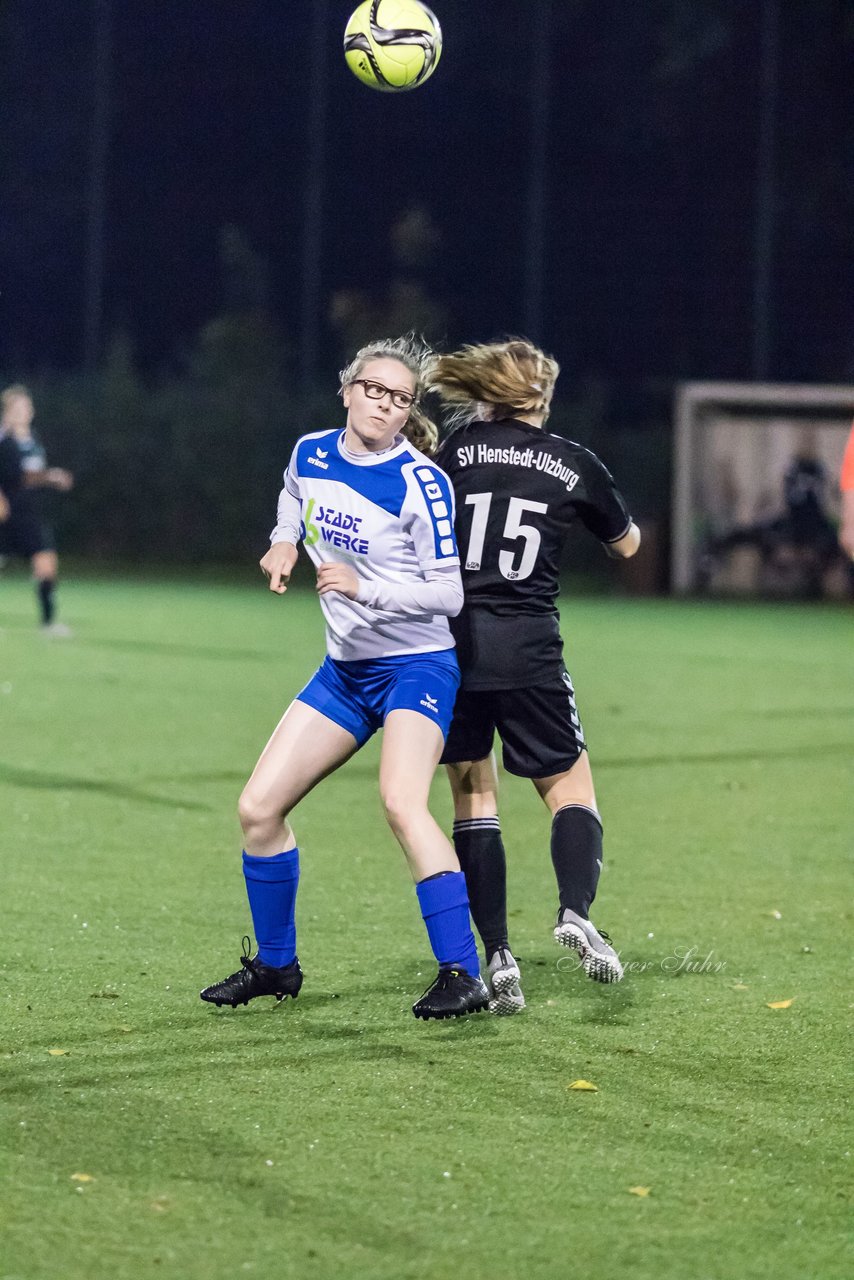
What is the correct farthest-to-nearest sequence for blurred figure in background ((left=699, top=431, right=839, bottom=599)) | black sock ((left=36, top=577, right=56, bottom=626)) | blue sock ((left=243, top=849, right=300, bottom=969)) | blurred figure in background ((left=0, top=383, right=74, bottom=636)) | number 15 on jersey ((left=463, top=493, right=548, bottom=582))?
blurred figure in background ((left=699, top=431, right=839, bottom=599)) < black sock ((left=36, top=577, right=56, bottom=626)) < blurred figure in background ((left=0, top=383, right=74, bottom=636)) < number 15 on jersey ((left=463, top=493, right=548, bottom=582)) < blue sock ((left=243, top=849, right=300, bottom=969))

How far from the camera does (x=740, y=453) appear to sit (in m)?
29.9

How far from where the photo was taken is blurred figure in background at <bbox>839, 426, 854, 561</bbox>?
512cm

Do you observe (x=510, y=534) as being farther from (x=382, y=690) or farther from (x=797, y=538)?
(x=797, y=538)

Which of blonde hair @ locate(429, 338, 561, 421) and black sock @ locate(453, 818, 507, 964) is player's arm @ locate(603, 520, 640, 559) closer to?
blonde hair @ locate(429, 338, 561, 421)

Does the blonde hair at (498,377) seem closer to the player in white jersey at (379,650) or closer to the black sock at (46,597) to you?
the player in white jersey at (379,650)

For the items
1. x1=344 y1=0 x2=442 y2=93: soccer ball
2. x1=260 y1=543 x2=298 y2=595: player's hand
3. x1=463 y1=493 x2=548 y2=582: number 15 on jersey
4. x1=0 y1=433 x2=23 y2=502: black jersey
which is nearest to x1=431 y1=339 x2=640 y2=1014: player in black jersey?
x1=463 y1=493 x2=548 y2=582: number 15 on jersey

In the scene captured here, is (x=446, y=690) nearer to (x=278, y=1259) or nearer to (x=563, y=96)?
(x=278, y=1259)

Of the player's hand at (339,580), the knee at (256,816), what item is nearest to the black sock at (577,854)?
the knee at (256,816)

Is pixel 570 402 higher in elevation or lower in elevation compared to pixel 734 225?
lower

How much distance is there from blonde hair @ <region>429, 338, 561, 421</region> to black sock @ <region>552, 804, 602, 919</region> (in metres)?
1.21

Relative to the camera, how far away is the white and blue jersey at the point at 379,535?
5.09m

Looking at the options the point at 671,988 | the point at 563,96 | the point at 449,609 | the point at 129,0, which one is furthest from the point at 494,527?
the point at 129,0

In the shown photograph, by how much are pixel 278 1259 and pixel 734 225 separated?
107 feet

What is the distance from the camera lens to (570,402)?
110 feet
